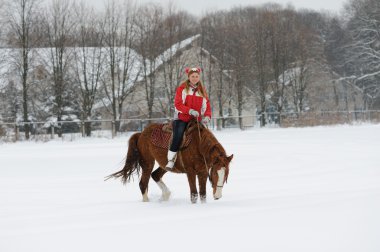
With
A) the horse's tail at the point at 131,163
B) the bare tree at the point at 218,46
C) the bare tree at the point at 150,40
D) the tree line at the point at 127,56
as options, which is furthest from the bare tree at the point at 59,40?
the horse's tail at the point at 131,163

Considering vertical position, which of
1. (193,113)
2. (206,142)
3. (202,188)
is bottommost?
(202,188)

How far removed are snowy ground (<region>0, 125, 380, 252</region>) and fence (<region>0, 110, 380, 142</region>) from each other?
43.0 feet

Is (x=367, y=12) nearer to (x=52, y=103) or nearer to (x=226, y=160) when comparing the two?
(x=52, y=103)

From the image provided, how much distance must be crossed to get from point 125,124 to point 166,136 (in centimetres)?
2151

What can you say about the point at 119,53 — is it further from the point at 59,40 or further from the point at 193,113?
the point at 193,113

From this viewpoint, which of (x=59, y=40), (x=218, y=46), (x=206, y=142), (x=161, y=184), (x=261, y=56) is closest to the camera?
(x=206, y=142)

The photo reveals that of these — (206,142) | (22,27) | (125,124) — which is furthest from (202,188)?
(22,27)

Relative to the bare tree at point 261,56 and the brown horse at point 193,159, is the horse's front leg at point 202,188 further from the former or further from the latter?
the bare tree at point 261,56

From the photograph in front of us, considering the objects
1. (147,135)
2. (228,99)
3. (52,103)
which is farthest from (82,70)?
(147,135)

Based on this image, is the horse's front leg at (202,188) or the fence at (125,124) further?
the fence at (125,124)

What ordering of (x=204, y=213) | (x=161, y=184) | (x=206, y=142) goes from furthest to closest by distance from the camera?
(x=161, y=184)
(x=206, y=142)
(x=204, y=213)

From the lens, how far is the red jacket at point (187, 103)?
699cm

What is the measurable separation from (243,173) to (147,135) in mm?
3969

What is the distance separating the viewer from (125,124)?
28531 millimetres
